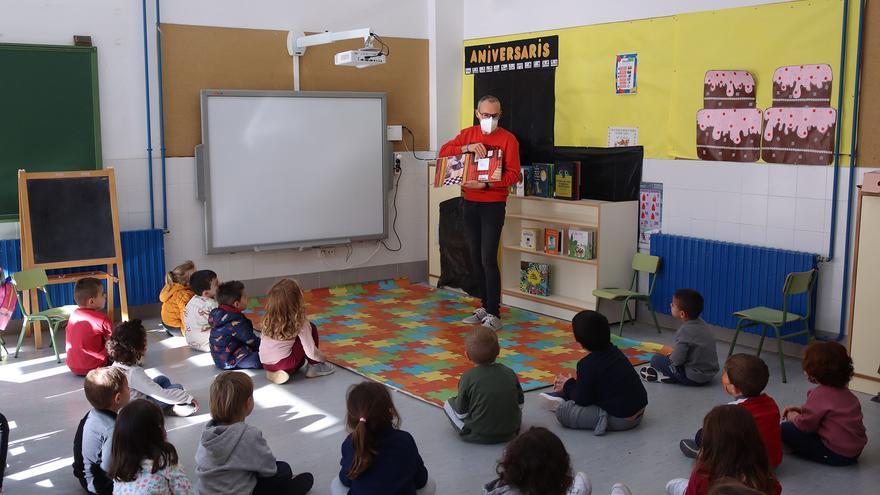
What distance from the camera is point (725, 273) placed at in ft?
21.6

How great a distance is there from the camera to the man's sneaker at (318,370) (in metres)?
5.83

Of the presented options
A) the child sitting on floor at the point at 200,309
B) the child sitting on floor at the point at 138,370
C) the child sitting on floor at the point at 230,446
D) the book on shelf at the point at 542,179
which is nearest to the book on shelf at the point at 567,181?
the book on shelf at the point at 542,179

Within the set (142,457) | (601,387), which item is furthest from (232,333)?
(142,457)

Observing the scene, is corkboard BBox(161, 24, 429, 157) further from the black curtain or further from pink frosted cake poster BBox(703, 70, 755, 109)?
pink frosted cake poster BBox(703, 70, 755, 109)

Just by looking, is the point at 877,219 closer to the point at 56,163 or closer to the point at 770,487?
the point at 770,487

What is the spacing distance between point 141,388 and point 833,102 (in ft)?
15.2

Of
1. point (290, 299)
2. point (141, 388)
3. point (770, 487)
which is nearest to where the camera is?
point (770, 487)

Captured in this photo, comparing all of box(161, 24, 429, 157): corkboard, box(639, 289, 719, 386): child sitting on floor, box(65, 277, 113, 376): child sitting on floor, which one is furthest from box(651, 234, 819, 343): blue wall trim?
box(65, 277, 113, 376): child sitting on floor

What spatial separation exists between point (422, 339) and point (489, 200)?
50.0 inches

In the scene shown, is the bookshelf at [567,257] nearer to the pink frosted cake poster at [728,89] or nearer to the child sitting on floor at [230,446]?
the pink frosted cake poster at [728,89]

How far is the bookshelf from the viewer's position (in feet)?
23.7

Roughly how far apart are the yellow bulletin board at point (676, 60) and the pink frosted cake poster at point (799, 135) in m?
0.09

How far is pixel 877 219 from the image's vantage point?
526cm

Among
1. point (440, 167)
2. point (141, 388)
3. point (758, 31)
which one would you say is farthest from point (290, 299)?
point (758, 31)
